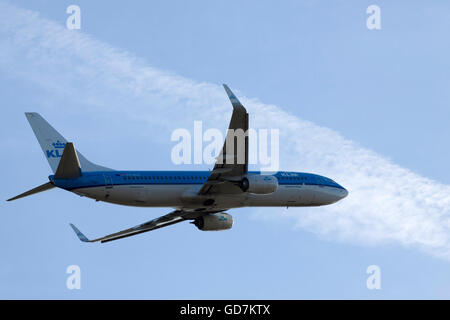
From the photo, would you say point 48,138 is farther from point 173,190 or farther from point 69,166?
point 173,190

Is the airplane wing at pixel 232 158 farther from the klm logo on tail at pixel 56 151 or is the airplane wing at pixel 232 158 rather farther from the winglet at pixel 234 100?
the klm logo on tail at pixel 56 151

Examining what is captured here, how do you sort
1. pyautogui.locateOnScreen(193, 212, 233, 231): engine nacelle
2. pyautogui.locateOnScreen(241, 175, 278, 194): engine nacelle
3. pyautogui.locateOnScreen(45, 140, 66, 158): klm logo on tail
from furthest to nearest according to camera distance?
pyautogui.locateOnScreen(193, 212, 233, 231): engine nacelle → pyautogui.locateOnScreen(45, 140, 66, 158): klm logo on tail → pyautogui.locateOnScreen(241, 175, 278, 194): engine nacelle

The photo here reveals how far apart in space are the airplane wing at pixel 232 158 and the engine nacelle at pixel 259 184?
0.67 metres

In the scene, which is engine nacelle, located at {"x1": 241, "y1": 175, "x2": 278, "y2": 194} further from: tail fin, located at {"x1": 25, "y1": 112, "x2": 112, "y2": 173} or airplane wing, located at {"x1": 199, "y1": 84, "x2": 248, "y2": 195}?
tail fin, located at {"x1": 25, "y1": 112, "x2": 112, "y2": 173}

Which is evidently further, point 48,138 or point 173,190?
point 173,190

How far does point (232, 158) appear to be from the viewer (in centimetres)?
5528

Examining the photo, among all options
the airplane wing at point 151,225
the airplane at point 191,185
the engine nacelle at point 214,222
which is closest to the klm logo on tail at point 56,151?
the airplane at point 191,185

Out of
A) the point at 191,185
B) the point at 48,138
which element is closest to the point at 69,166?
the point at 48,138

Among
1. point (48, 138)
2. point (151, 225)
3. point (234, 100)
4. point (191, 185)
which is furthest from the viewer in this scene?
point (151, 225)

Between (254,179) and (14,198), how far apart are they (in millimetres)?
15659

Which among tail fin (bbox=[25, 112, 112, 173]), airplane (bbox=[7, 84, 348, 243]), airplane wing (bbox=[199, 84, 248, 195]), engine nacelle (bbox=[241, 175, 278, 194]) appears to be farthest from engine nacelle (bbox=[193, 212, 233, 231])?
tail fin (bbox=[25, 112, 112, 173])

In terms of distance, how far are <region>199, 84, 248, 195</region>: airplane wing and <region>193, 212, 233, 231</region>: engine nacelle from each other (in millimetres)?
6111

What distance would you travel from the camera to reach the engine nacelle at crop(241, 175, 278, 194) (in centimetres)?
5741

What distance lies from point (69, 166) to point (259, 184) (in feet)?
41.4
